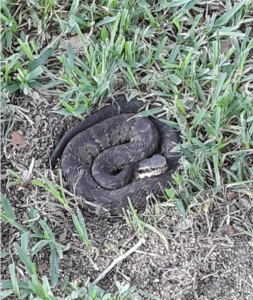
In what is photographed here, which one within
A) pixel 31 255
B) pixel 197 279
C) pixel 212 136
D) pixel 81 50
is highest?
pixel 81 50

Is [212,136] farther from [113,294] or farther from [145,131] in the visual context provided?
[113,294]

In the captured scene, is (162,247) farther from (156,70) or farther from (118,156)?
(156,70)

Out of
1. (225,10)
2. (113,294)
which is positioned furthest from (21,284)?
(225,10)

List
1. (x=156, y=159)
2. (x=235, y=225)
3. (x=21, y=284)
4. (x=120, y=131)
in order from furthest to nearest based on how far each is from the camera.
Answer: (x=120, y=131) → (x=156, y=159) → (x=235, y=225) → (x=21, y=284)

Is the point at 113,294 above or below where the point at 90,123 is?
below

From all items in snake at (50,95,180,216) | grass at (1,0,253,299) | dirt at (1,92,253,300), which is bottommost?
dirt at (1,92,253,300)

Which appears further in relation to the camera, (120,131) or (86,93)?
(120,131)
